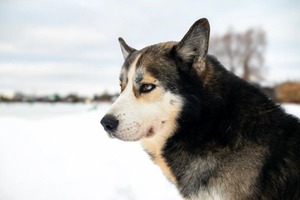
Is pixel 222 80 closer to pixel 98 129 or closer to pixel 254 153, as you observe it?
pixel 254 153

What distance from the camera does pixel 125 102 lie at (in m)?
3.29

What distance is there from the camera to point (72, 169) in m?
6.10

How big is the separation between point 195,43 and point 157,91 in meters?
0.58

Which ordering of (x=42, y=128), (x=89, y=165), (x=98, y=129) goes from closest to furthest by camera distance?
(x=89, y=165), (x=42, y=128), (x=98, y=129)

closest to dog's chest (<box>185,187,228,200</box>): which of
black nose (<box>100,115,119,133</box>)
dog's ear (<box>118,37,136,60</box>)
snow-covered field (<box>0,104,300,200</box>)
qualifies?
black nose (<box>100,115,119,133</box>)

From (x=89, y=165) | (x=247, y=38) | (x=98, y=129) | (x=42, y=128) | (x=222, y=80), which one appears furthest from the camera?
(x=247, y=38)

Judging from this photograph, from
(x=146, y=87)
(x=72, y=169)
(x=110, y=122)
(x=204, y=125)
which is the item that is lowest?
(x=72, y=169)

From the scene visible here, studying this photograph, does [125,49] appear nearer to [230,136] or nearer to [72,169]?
[230,136]

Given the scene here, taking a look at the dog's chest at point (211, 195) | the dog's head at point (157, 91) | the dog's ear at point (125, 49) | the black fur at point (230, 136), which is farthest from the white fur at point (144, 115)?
the dog's ear at point (125, 49)

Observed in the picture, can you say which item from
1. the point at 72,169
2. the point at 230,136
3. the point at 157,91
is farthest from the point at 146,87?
the point at 72,169

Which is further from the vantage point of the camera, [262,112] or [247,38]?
[247,38]

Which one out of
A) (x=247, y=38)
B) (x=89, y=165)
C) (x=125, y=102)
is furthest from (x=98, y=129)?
(x=247, y=38)

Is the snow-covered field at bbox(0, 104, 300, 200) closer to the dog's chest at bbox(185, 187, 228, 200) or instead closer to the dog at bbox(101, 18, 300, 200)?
the dog at bbox(101, 18, 300, 200)

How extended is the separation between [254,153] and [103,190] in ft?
9.78
